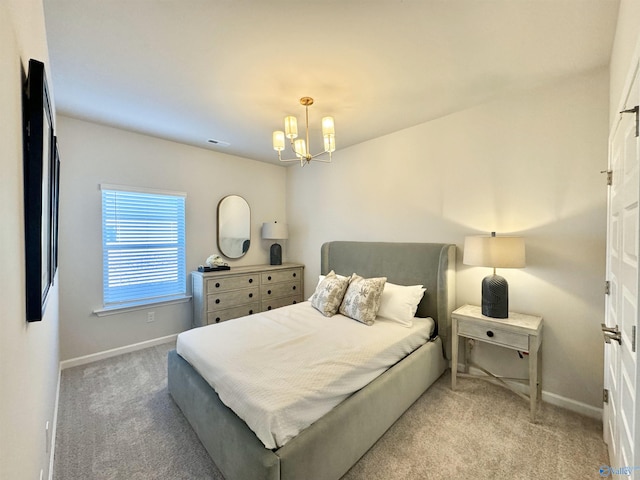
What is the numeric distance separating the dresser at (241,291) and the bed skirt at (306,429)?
1.22 m

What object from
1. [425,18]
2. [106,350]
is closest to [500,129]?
[425,18]

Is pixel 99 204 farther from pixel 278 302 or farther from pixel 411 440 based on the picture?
pixel 411 440

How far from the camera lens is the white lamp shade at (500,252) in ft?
6.99

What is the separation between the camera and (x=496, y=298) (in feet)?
7.50

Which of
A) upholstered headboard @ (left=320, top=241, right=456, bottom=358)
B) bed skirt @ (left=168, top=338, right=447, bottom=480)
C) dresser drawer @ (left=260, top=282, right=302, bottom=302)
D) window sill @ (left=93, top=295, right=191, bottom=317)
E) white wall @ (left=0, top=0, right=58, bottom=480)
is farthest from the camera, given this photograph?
dresser drawer @ (left=260, top=282, right=302, bottom=302)

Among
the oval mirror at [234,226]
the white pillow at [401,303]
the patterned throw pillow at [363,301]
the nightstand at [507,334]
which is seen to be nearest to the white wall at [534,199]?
the nightstand at [507,334]

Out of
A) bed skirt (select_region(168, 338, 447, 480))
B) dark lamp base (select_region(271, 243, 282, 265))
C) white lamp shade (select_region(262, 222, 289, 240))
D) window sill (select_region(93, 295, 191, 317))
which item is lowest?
bed skirt (select_region(168, 338, 447, 480))

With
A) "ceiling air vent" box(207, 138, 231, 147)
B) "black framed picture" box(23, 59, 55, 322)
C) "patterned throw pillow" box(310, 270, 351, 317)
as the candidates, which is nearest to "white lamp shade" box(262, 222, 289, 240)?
"ceiling air vent" box(207, 138, 231, 147)

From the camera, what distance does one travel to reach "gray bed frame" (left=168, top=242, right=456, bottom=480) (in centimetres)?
136

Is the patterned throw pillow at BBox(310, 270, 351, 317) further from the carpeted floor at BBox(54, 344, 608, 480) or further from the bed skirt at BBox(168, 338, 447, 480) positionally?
the carpeted floor at BBox(54, 344, 608, 480)

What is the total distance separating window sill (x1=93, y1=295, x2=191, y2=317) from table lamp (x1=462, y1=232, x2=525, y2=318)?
11.4 feet

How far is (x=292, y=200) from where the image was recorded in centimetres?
473

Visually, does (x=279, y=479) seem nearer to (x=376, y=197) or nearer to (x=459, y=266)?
(x=459, y=266)

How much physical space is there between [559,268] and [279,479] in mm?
2501
